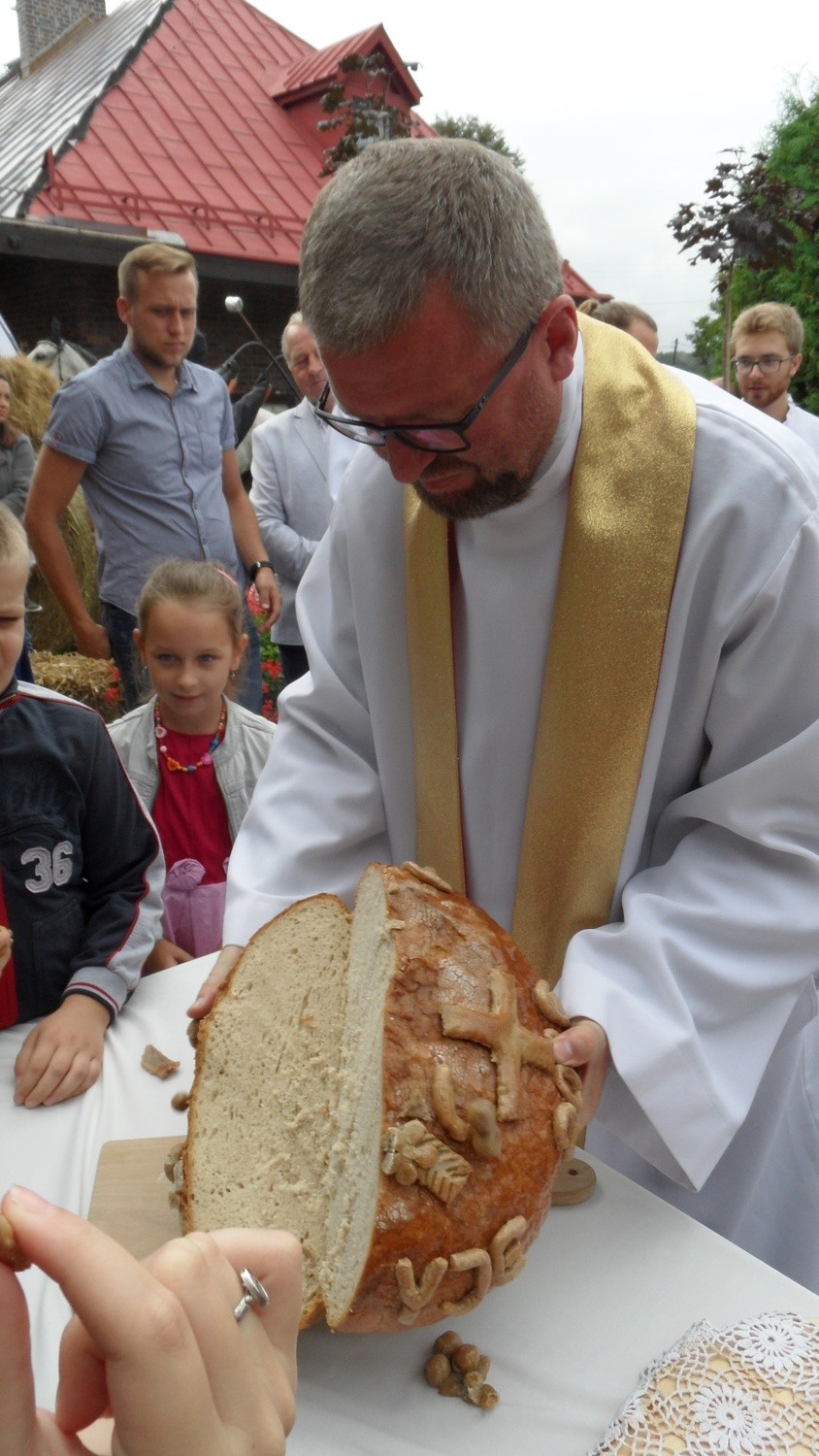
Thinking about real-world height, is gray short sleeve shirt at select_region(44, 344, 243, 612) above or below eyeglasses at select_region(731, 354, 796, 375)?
below

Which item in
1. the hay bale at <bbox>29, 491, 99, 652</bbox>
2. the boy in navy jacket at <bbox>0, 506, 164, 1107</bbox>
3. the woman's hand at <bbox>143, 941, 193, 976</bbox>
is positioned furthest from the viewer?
the hay bale at <bbox>29, 491, 99, 652</bbox>

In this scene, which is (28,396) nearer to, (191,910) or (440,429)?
(191,910)

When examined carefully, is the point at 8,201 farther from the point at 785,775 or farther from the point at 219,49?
the point at 785,775

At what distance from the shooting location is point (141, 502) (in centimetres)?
473

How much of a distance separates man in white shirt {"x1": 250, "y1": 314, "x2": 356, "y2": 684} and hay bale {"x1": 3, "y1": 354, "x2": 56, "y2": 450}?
10.6ft

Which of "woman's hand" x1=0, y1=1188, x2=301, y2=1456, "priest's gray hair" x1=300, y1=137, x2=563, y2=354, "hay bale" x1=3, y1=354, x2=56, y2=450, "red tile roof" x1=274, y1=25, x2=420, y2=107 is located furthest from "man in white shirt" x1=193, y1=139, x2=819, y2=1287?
"red tile roof" x1=274, y1=25, x2=420, y2=107

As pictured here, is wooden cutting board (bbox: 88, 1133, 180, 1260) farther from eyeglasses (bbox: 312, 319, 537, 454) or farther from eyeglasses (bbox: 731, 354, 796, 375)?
eyeglasses (bbox: 731, 354, 796, 375)

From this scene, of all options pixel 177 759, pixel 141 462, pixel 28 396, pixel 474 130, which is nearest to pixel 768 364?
pixel 141 462

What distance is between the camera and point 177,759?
10.9 ft

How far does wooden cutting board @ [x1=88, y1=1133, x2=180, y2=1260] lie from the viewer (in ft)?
5.18

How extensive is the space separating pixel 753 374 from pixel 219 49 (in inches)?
520

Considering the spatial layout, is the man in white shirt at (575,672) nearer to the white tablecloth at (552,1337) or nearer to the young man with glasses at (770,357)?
the white tablecloth at (552,1337)

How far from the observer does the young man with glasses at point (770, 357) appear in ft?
19.6

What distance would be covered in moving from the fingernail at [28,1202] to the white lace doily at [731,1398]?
0.87m
